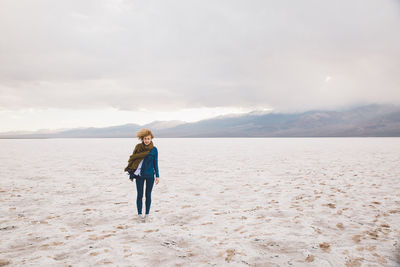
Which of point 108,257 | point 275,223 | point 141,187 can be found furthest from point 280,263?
point 141,187

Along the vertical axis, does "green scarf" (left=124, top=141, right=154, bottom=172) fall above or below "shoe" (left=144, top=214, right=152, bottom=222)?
above

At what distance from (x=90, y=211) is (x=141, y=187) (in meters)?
2.18

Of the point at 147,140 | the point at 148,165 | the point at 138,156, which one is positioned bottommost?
the point at 148,165

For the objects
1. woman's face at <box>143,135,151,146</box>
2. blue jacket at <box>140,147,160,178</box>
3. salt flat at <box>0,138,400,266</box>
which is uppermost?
woman's face at <box>143,135,151,146</box>

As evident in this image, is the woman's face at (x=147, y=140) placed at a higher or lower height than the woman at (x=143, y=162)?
higher

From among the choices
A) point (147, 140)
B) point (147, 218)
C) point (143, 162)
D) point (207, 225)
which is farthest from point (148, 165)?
point (207, 225)

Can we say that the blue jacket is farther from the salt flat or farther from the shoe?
the salt flat

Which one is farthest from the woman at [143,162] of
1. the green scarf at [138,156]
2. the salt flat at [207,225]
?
the salt flat at [207,225]

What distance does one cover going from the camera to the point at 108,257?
481 centimetres

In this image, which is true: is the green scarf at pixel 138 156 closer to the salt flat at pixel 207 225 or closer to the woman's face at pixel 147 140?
the woman's face at pixel 147 140

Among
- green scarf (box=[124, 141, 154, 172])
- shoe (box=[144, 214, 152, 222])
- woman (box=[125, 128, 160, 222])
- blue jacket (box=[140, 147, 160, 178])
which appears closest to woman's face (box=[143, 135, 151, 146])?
woman (box=[125, 128, 160, 222])

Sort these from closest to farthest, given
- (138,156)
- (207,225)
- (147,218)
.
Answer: (207,225), (138,156), (147,218)

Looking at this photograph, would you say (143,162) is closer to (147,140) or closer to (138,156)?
(138,156)

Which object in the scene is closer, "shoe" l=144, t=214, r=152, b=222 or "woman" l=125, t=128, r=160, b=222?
"woman" l=125, t=128, r=160, b=222
